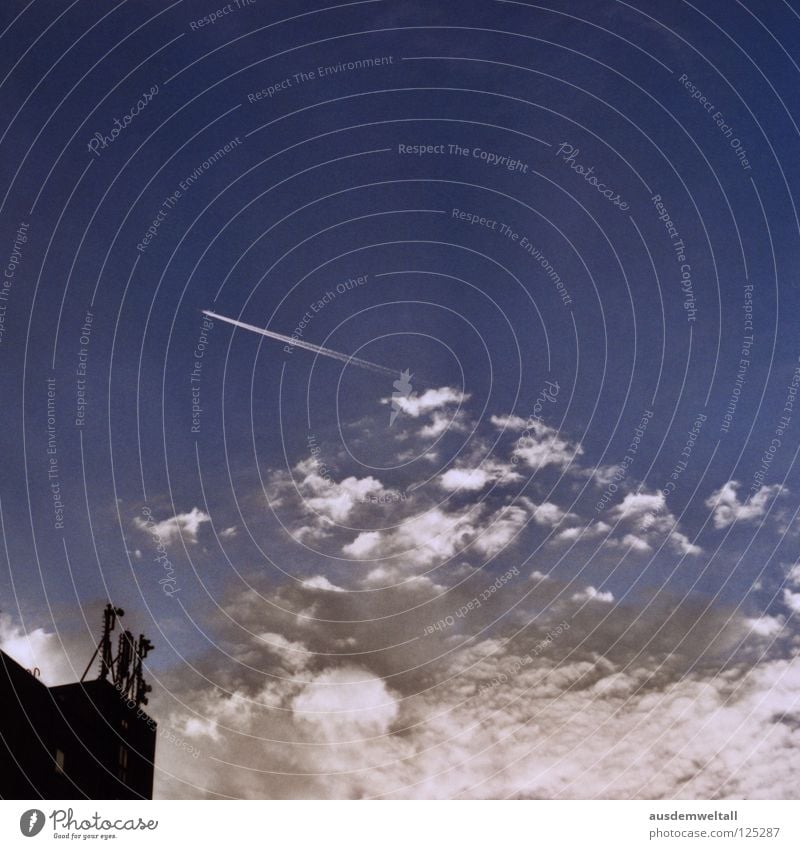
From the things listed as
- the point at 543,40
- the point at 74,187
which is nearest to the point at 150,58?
the point at 74,187

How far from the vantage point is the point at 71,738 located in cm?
3569

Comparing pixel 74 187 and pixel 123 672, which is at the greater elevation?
pixel 74 187

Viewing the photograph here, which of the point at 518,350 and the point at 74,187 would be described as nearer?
the point at 74,187

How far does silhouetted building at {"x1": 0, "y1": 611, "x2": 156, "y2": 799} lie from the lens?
90.2 ft

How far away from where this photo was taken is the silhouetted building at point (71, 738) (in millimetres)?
27484

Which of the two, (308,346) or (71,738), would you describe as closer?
(308,346)
